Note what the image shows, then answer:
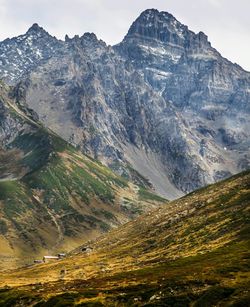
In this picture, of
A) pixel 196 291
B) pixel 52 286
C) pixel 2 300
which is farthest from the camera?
pixel 52 286

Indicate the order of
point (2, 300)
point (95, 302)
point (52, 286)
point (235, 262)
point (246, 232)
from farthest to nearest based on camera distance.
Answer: point (246, 232)
point (52, 286)
point (2, 300)
point (235, 262)
point (95, 302)

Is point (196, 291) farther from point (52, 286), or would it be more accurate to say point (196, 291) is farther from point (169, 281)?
point (52, 286)

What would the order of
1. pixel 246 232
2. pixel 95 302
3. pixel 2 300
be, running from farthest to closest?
pixel 246 232 < pixel 2 300 < pixel 95 302

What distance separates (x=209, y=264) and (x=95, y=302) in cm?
3444

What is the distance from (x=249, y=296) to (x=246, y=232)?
84294mm

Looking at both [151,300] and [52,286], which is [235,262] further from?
[52,286]

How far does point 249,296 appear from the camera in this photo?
346 ft

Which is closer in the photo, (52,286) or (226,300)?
(226,300)

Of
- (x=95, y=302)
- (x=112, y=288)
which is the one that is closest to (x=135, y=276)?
(x=112, y=288)

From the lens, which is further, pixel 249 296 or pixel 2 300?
pixel 2 300

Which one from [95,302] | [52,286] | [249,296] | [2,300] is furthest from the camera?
[52,286]

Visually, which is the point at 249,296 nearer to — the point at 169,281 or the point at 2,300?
the point at 169,281

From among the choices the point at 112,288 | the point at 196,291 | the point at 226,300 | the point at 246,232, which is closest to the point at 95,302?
the point at 112,288

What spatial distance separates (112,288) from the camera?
140625 mm
